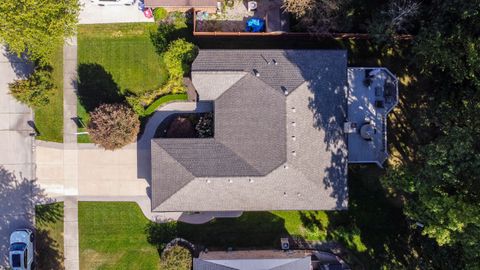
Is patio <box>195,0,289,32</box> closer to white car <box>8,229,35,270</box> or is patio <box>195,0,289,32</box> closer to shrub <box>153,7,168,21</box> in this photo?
shrub <box>153,7,168,21</box>

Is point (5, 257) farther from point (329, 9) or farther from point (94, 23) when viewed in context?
point (329, 9)

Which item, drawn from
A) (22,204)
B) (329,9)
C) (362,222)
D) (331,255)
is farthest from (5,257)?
(329,9)

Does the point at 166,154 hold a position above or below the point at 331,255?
above

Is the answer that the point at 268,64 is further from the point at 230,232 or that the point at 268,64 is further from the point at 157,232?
the point at 157,232

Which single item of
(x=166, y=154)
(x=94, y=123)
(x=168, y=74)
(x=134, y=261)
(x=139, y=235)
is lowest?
(x=134, y=261)

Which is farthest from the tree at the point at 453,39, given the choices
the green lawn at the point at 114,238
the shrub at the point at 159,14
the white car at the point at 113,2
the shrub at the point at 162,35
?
the green lawn at the point at 114,238

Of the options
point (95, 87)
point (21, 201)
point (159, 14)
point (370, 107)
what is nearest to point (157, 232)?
point (21, 201)

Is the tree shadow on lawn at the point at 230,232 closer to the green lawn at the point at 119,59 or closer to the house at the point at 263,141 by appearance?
the house at the point at 263,141
